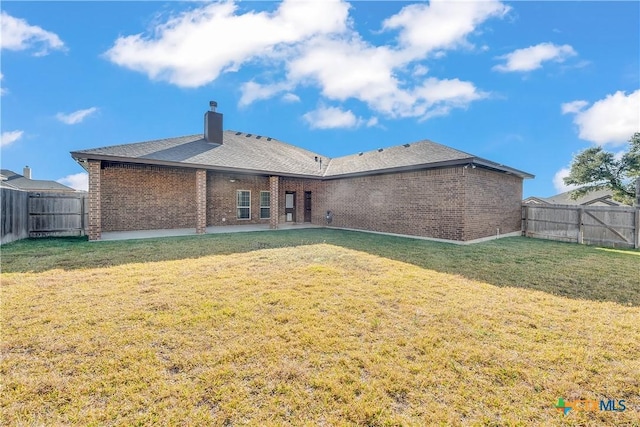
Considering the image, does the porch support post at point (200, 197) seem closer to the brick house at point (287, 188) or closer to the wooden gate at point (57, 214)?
the brick house at point (287, 188)

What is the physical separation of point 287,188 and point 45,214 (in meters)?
11.1

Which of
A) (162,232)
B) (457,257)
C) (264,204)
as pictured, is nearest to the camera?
(457,257)

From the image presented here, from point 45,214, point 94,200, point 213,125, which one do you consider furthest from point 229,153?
point 45,214

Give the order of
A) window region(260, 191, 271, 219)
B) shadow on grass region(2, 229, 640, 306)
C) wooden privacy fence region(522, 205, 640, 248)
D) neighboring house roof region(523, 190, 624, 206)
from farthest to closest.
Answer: neighboring house roof region(523, 190, 624, 206) → window region(260, 191, 271, 219) → wooden privacy fence region(522, 205, 640, 248) → shadow on grass region(2, 229, 640, 306)

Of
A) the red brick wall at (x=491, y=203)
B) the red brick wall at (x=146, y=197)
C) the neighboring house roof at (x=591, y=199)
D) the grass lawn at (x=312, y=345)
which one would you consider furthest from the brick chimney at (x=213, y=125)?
the neighboring house roof at (x=591, y=199)

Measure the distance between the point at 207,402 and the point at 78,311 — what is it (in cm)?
290

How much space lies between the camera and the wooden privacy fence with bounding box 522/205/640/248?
985cm

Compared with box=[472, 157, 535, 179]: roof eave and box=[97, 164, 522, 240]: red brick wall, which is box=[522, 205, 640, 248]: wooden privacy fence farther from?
box=[472, 157, 535, 179]: roof eave

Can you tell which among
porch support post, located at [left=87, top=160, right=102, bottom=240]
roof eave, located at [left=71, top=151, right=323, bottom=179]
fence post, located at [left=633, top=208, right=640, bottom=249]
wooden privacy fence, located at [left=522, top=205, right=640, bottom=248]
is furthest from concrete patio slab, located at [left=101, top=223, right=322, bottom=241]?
fence post, located at [left=633, top=208, right=640, bottom=249]

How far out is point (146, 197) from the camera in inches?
500

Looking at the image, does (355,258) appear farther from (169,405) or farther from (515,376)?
(169,405)

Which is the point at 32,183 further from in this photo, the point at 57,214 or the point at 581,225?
the point at 581,225

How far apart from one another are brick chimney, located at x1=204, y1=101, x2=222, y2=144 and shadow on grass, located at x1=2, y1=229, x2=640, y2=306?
6.88 metres

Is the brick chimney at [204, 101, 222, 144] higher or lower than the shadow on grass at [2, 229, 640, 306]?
higher
